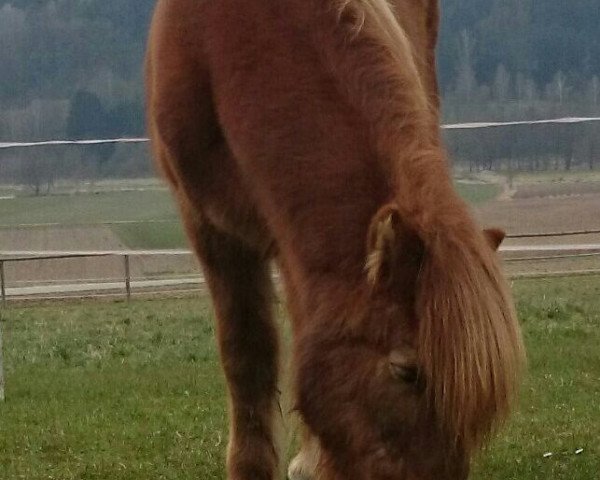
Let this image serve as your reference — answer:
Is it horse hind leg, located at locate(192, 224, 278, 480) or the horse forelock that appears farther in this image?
horse hind leg, located at locate(192, 224, 278, 480)

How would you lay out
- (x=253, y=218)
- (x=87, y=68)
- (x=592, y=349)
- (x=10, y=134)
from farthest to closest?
(x=87, y=68)
(x=10, y=134)
(x=592, y=349)
(x=253, y=218)

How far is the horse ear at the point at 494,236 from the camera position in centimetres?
231

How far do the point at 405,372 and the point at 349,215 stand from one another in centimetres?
43

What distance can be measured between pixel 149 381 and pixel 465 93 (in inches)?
1323

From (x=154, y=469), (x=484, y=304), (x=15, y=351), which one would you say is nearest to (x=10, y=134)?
(x=15, y=351)

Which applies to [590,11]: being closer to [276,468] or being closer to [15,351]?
[15,351]

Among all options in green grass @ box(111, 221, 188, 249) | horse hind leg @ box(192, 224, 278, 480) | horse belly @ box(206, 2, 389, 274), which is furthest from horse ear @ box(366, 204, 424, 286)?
green grass @ box(111, 221, 188, 249)

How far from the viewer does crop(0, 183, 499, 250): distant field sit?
15984mm

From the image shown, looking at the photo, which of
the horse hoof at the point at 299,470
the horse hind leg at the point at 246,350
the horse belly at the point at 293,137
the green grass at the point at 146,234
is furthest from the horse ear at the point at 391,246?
the green grass at the point at 146,234

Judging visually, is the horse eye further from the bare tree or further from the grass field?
the bare tree

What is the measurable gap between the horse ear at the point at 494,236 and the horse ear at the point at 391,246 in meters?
→ 0.22

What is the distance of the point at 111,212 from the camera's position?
17078 millimetres

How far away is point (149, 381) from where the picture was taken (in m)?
6.67

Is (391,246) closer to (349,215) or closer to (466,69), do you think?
(349,215)
